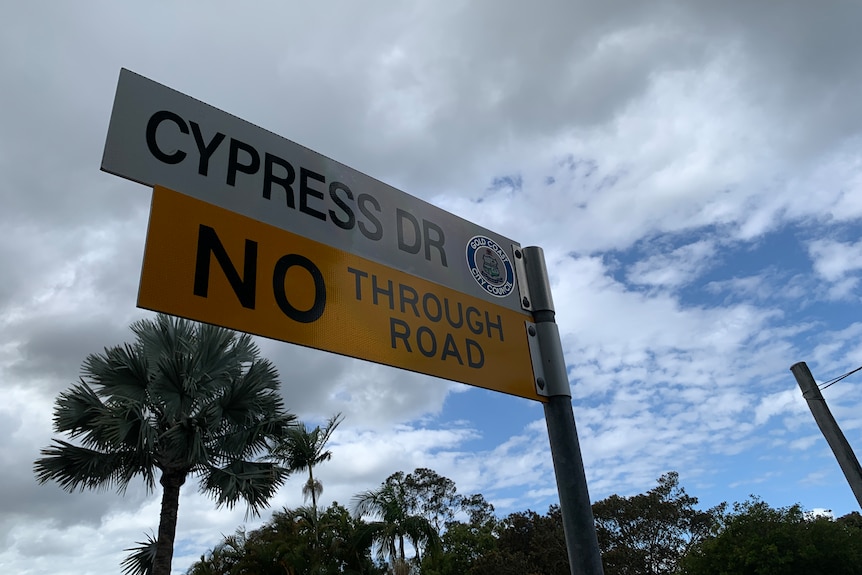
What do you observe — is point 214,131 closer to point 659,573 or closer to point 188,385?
point 188,385

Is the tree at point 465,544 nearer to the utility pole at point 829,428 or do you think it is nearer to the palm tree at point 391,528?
the palm tree at point 391,528

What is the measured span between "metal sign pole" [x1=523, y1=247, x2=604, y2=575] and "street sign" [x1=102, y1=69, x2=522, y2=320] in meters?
0.15

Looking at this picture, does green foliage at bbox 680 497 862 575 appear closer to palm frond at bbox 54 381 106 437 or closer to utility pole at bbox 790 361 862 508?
utility pole at bbox 790 361 862 508

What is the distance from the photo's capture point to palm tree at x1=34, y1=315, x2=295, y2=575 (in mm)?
10562

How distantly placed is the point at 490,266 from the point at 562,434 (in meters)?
0.81

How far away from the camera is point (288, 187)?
220 centimetres

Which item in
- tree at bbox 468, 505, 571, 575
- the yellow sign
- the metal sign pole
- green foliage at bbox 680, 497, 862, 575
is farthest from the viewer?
tree at bbox 468, 505, 571, 575

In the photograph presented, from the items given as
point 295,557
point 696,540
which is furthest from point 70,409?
point 696,540

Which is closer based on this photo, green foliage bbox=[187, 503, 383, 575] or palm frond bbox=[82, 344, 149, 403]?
palm frond bbox=[82, 344, 149, 403]

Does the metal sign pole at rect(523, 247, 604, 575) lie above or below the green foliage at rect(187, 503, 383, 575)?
below

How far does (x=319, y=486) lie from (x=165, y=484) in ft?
20.6

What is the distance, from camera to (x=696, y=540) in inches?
1137

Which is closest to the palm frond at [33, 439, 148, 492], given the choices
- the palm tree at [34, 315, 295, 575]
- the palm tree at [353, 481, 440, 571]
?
the palm tree at [34, 315, 295, 575]

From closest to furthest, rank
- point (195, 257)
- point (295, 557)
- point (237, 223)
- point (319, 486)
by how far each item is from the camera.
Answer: point (195, 257) < point (237, 223) < point (295, 557) < point (319, 486)
